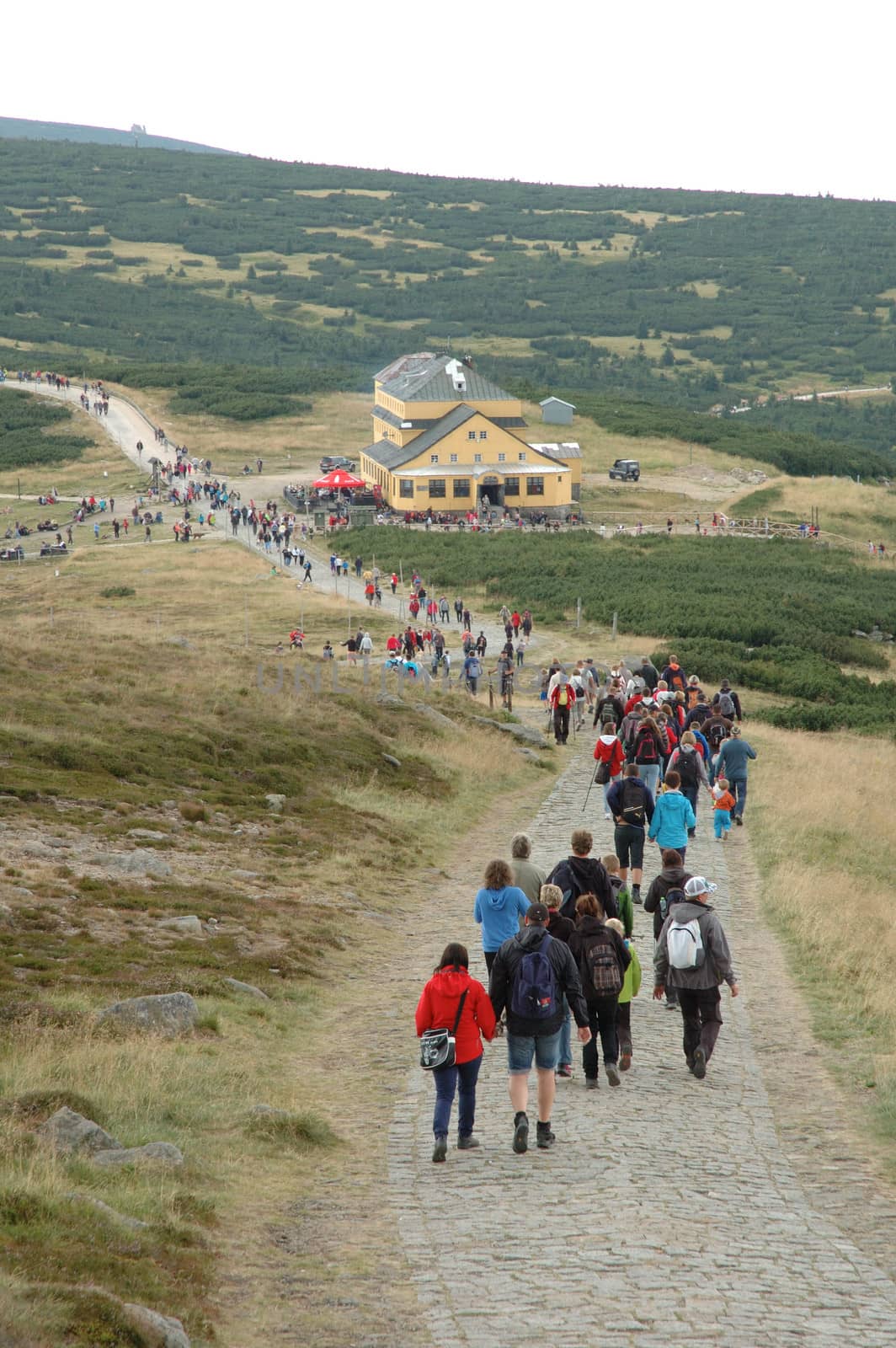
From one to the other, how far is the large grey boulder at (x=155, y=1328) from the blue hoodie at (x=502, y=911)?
472 cm

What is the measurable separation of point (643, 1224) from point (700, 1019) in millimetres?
3202

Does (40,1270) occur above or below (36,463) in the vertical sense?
above

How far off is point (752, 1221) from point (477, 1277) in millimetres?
1940

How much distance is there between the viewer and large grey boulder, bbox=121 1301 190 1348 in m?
6.68

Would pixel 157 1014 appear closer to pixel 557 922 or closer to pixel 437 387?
pixel 557 922

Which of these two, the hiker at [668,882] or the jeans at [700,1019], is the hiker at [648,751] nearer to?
the hiker at [668,882]

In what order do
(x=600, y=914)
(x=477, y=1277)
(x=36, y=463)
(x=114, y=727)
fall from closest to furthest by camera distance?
1. (x=477, y=1277)
2. (x=600, y=914)
3. (x=114, y=727)
4. (x=36, y=463)

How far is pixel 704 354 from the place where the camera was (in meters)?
163

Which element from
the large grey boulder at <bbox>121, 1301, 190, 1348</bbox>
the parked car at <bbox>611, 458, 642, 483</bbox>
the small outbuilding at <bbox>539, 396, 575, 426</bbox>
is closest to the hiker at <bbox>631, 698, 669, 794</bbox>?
the large grey boulder at <bbox>121, 1301, 190, 1348</bbox>

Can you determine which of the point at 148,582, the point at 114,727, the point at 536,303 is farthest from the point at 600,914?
the point at 536,303

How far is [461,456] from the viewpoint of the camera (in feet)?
246

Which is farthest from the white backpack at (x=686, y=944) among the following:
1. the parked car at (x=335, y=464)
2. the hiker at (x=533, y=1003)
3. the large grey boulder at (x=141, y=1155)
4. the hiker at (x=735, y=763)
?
the parked car at (x=335, y=464)

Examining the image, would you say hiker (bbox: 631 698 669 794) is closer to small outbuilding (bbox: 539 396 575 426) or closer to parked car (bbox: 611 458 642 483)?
parked car (bbox: 611 458 642 483)

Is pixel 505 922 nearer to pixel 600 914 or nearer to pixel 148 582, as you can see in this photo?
pixel 600 914
